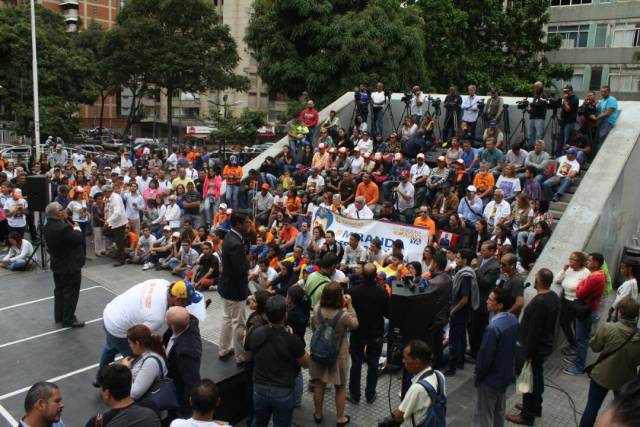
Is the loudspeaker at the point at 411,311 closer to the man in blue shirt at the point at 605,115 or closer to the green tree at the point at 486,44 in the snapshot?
the man in blue shirt at the point at 605,115

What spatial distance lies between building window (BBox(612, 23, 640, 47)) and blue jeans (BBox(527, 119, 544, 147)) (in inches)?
1047

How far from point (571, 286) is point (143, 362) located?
18.5 feet

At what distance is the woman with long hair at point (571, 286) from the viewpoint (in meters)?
7.53

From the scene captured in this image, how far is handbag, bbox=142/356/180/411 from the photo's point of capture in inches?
193

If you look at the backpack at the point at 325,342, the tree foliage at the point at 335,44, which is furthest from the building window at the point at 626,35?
the backpack at the point at 325,342

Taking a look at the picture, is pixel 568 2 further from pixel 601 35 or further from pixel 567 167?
pixel 567 167

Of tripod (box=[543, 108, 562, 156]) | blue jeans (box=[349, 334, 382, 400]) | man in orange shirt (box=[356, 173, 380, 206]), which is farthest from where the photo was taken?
tripod (box=[543, 108, 562, 156])

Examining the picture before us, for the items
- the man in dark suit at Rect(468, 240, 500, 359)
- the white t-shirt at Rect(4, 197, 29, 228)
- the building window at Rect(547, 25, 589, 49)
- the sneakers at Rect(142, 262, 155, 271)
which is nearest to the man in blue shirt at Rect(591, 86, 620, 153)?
the man in dark suit at Rect(468, 240, 500, 359)

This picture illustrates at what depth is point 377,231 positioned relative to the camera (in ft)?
36.2

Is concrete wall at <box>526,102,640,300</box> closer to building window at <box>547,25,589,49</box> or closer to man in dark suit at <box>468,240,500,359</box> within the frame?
man in dark suit at <box>468,240,500,359</box>

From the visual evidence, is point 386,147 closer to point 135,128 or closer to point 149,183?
point 149,183

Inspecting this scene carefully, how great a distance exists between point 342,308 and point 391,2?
19.5 meters

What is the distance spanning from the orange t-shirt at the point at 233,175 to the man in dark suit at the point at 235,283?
25.6 ft

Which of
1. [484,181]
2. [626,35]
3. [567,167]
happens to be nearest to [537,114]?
[567,167]
